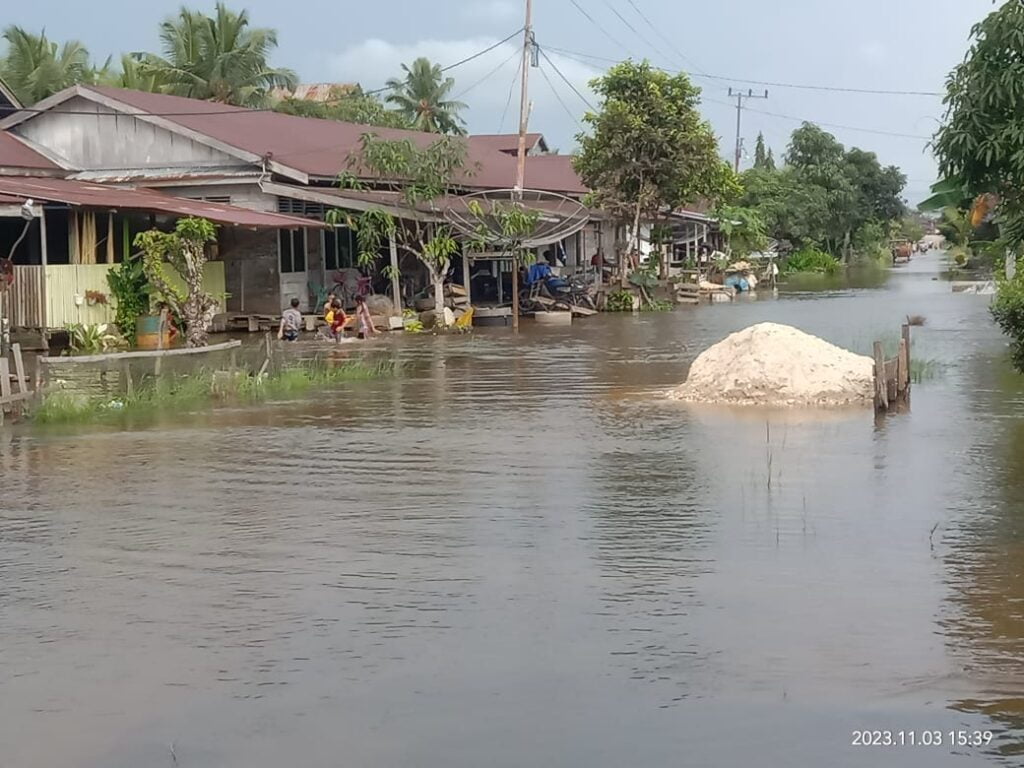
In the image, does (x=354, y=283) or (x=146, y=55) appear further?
(x=146, y=55)

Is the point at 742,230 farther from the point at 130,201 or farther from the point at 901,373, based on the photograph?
the point at 901,373

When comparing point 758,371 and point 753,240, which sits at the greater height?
point 753,240

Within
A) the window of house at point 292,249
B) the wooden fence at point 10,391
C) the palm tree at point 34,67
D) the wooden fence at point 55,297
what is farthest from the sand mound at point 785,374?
the palm tree at point 34,67

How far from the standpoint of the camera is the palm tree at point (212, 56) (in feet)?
143

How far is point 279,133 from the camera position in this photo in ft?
107

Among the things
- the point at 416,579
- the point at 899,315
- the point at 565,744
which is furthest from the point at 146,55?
the point at 565,744

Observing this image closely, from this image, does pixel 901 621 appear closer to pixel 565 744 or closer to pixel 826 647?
pixel 826 647

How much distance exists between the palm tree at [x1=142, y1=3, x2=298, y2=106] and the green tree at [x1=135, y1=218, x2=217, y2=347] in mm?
20562

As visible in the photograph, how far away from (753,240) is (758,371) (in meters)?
45.1

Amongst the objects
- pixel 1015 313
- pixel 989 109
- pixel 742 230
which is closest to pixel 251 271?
pixel 1015 313

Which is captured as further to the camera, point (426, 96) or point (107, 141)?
point (426, 96)

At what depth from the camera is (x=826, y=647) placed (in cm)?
693

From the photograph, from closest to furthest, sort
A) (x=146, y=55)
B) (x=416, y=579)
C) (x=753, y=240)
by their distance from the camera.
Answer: (x=416, y=579) → (x=146, y=55) → (x=753, y=240)

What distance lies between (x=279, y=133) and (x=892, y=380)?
20.6 meters
